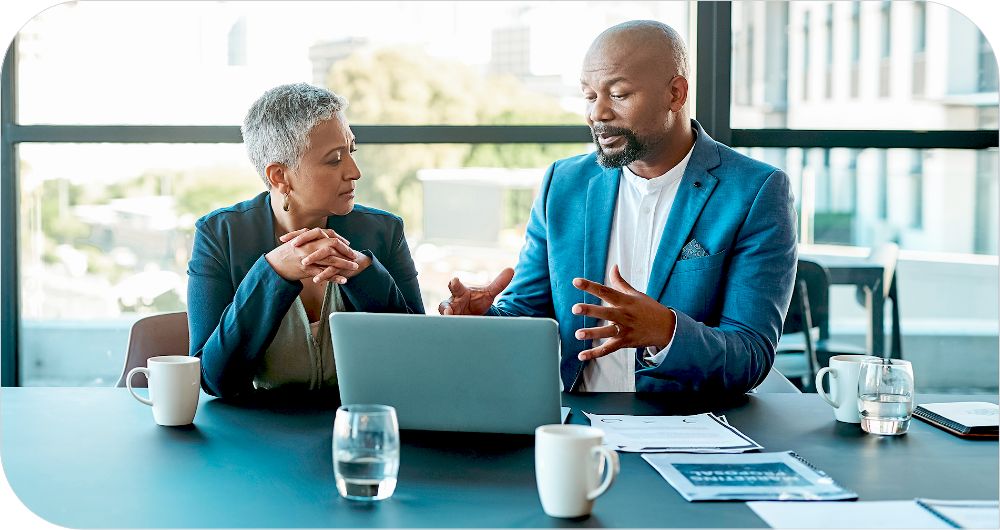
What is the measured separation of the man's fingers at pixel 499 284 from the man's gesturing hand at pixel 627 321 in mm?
299

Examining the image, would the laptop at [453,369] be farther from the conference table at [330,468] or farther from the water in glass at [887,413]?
the water in glass at [887,413]

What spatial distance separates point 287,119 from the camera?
7.27 feet

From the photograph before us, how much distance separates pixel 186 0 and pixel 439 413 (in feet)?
8.16

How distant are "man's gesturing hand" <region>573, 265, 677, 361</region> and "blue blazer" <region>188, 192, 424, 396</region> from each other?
51cm

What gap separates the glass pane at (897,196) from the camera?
356 cm

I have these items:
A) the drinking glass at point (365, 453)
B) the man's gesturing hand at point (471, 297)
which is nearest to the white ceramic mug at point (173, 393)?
the drinking glass at point (365, 453)

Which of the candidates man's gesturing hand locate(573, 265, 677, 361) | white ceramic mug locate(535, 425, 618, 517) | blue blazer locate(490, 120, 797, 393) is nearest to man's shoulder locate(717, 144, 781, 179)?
blue blazer locate(490, 120, 797, 393)

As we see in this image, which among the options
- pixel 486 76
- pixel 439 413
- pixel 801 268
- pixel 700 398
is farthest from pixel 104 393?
pixel 801 268

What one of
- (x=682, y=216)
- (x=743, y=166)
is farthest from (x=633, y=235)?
(x=743, y=166)

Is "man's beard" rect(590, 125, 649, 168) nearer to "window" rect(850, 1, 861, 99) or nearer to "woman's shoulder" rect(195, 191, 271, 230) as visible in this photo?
"woman's shoulder" rect(195, 191, 271, 230)

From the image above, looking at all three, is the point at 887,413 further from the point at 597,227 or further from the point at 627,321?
the point at 597,227

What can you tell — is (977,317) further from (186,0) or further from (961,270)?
(186,0)

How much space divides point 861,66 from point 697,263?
1856mm

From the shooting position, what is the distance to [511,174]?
11.6ft
